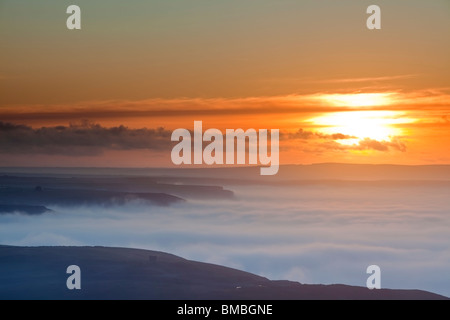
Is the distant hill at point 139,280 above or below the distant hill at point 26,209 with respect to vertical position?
below

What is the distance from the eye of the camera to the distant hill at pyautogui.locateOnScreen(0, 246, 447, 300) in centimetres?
1238

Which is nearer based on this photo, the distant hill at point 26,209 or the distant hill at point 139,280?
the distant hill at point 139,280

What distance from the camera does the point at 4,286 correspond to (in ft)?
44.6

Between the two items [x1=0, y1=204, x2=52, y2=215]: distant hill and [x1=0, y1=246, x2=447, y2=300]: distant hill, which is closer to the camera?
[x1=0, y1=246, x2=447, y2=300]: distant hill

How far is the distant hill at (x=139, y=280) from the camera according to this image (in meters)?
12.4

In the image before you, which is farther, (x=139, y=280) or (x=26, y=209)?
(x=26, y=209)

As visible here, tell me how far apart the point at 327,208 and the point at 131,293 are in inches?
207

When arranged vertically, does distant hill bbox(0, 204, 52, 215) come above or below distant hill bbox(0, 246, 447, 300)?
above

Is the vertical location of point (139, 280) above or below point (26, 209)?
below

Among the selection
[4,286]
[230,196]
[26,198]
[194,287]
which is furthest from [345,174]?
[26,198]

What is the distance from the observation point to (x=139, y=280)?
13.2m
